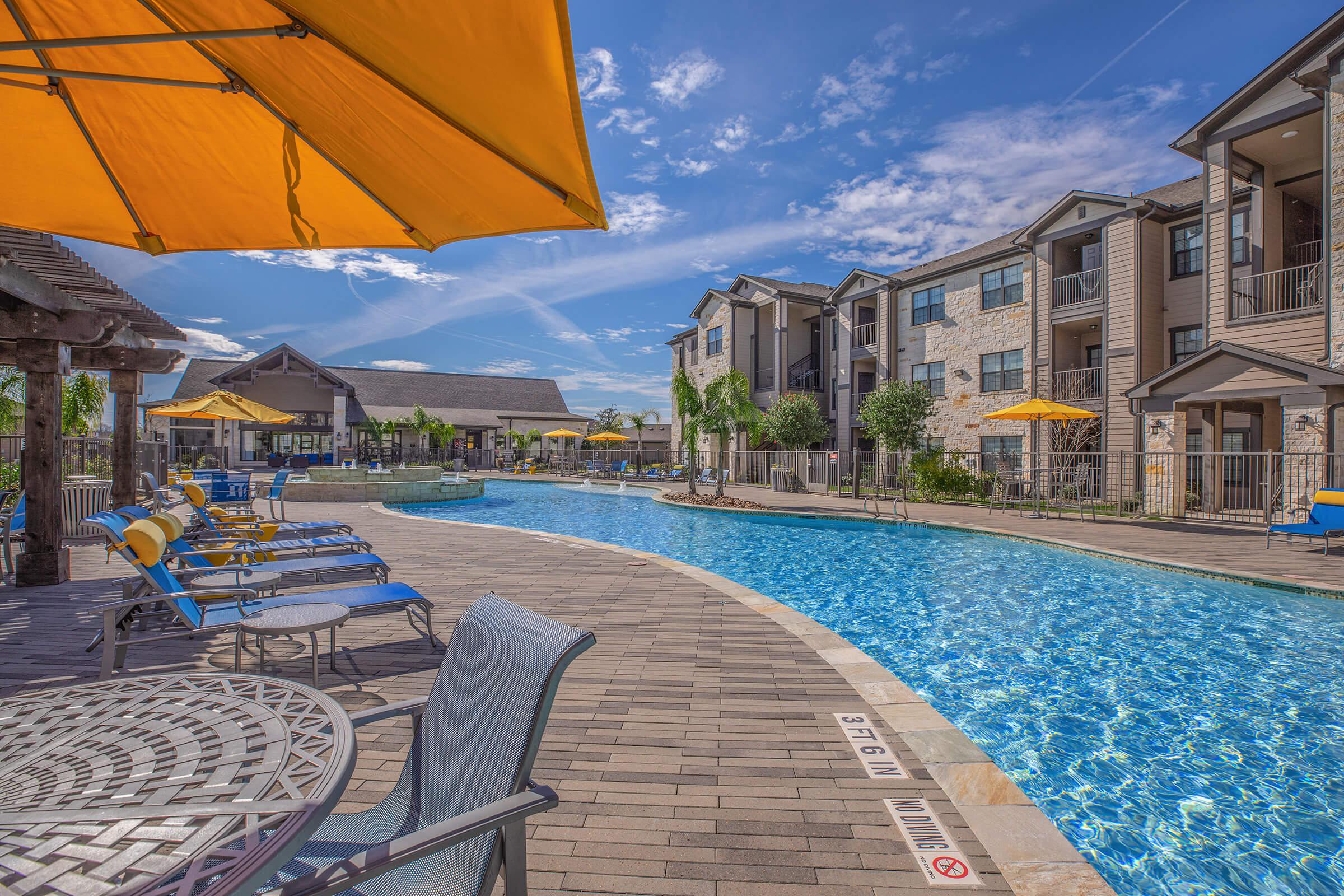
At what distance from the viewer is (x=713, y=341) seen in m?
31.1

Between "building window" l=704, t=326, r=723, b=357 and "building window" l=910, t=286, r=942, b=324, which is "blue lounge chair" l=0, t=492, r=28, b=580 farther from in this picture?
"building window" l=704, t=326, r=723, b=357

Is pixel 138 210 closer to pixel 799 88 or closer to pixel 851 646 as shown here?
pixel 851 646

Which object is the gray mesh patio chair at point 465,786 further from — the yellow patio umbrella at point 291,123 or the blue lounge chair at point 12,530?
the blue lounge chair at point 12,530

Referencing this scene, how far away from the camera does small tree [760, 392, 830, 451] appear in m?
24.0

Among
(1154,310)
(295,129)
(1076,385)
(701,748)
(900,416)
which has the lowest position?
(701,748)

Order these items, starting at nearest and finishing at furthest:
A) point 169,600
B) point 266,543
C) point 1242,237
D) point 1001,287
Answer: point 169,600 → point 266,543 → point 1242,237 → point 1001,287

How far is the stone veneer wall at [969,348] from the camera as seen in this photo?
67.4 feet

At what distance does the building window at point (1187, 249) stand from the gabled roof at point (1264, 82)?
3515 millimetres

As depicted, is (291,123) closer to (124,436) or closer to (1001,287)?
(124,436)

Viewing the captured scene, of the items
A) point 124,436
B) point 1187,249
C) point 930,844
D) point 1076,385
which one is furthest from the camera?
point 1076,385

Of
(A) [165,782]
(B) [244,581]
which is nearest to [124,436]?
(B) [244,581]

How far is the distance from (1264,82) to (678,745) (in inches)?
711

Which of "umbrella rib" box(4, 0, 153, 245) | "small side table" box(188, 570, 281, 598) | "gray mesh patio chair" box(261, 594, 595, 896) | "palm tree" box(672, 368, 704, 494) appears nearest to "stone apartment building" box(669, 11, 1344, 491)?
"palm tree" box(672, 368, 704, 494)

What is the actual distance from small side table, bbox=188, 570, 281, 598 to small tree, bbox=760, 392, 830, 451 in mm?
19835
